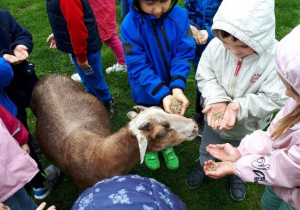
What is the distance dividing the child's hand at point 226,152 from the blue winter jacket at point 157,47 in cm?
90

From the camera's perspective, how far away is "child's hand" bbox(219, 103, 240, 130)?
2.57 metres

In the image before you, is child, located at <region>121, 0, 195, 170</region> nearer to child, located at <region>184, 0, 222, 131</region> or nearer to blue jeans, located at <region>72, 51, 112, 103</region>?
child, located at <region>184, 0, 222, 131</region>

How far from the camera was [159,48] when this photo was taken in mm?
3094

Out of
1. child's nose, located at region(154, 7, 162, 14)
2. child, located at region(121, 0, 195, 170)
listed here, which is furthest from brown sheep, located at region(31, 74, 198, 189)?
child's nose, located at region(154, 7, 162, 14)

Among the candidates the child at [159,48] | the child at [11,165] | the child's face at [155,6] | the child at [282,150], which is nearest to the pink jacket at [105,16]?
the child at [159,48]

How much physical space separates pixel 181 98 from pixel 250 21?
1161 millimetres

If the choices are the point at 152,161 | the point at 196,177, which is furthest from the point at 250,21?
the point at 152,161

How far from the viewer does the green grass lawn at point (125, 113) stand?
3.71 m

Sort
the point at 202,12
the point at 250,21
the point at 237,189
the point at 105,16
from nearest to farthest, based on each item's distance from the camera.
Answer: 1. the point at 250,21
2. the point at 202,12
3. the point at 237,189
4. the point at 105,16

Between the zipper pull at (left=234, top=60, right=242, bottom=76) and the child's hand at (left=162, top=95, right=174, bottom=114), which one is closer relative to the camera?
the zipper pull at (left=234, top=60, right=242, bottom=76)

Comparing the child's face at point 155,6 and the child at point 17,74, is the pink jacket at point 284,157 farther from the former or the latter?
the child at point 17,74

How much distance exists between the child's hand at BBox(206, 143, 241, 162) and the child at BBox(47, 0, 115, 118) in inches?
95.9

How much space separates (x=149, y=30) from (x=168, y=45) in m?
0.28

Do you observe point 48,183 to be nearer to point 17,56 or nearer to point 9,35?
point 17,56
